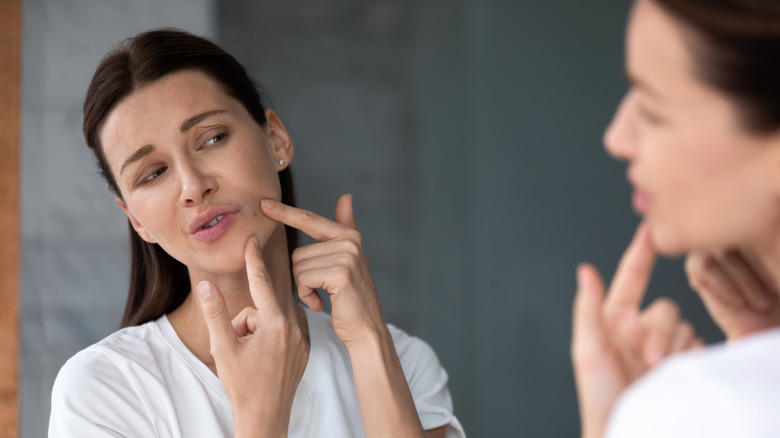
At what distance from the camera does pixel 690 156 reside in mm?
667

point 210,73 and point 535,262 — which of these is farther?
Answer: point 535,262

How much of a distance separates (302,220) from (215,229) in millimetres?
166

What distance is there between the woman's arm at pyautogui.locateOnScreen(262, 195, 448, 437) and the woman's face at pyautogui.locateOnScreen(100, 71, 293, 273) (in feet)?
0.24

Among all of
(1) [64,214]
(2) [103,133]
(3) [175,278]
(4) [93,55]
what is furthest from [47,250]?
(2) [103,133]

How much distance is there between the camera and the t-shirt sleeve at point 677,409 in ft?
1.73

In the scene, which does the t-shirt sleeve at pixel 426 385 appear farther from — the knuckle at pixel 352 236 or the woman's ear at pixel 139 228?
the woman's ear at pixel 139 228

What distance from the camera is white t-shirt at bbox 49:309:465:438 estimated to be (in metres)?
1.28

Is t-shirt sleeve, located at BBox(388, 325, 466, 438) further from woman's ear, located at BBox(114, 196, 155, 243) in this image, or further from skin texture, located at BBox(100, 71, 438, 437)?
woman's ear, located at BBox(114, 196, 155, 243)

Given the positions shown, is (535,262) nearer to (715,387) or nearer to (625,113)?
(625,113)

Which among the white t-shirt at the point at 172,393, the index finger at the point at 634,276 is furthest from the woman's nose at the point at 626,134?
the white t-shirt at the point at 172,393

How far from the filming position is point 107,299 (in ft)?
7.09

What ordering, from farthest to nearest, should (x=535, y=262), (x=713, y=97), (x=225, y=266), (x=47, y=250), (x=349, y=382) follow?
1. (x=535, y=262)
2. (x=47, y=250)
3. (x=349, y=382)
4. (x=225, y=266)
5. (x=713, y=97)

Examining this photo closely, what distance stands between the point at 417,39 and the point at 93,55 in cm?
145

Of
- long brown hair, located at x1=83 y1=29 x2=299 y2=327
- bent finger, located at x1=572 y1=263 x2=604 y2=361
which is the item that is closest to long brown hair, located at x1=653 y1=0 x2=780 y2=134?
bent finger, located at x1=572 y1=263 x2=604 y2=361
